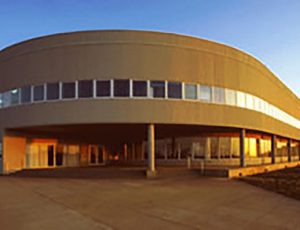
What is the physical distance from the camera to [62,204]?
38.9 feet

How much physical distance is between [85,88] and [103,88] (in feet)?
3.65

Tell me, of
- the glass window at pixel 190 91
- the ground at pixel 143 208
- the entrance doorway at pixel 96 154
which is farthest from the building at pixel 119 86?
the entrance doorway at pixel 96 154

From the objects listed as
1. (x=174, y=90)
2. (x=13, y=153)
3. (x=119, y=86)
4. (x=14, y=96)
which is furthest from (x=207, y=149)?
(x=14, y=96)

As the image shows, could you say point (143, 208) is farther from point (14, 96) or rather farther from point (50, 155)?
point (50, 155)

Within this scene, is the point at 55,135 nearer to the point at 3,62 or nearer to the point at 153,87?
the point at 3,62

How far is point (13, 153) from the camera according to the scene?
84.7ft

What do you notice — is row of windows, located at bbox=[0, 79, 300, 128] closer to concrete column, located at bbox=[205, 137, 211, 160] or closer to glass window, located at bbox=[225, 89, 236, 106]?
glass window, located at bbox=[225, 89, 236, 106]

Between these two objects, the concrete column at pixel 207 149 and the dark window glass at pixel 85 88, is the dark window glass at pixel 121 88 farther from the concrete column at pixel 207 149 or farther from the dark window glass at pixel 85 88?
the concrete column at pixel 207 149

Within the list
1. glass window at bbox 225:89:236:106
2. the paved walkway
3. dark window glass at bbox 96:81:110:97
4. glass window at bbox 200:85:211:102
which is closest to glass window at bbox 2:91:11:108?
dark window glass at bbox 96:81:110:97

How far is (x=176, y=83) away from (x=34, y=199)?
12.3m

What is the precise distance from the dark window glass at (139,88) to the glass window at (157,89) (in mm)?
449

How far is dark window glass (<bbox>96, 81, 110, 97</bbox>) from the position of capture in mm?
Result: 21531

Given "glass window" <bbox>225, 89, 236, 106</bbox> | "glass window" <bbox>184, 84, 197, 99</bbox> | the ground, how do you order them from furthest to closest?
1. "glass window" <bbox>225, 89, 236, 106</bbox>
2. "glass window" <bbox>184, 84, 197, 99</bbox>
3. the ground

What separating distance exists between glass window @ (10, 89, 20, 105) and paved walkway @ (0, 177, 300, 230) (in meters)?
8.92
